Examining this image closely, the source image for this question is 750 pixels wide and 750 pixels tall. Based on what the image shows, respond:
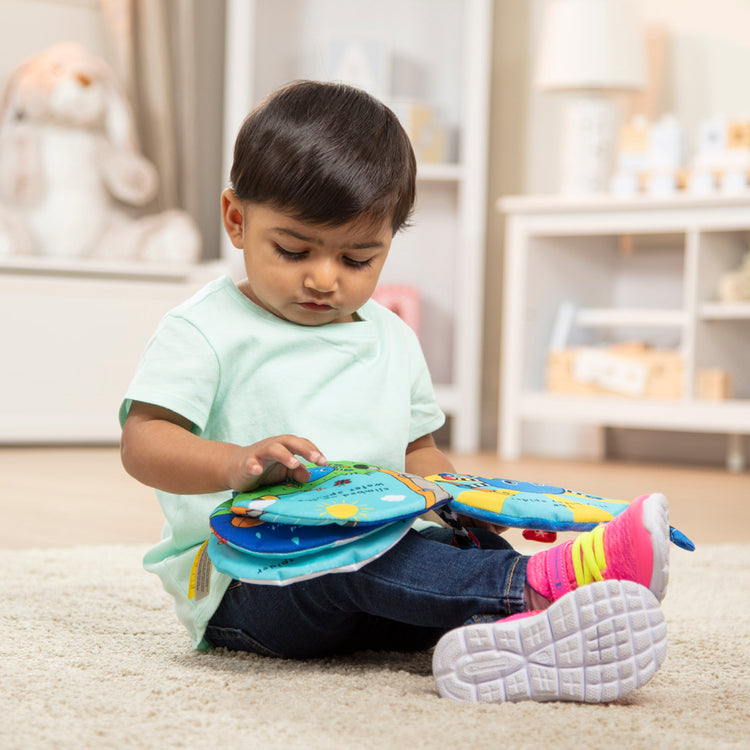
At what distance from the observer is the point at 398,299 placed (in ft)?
9.28

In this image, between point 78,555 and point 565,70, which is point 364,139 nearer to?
point 78,555

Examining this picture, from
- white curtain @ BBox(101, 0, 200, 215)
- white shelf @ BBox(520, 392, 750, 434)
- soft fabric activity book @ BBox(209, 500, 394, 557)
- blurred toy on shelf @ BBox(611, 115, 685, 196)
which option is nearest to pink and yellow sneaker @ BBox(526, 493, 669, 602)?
soft fabric activity book @ BBox(209, 500, 394, 557)

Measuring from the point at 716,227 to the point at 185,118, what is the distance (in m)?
1.39

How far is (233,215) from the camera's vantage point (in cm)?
84

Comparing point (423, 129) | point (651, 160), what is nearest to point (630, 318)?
point (651, 160)

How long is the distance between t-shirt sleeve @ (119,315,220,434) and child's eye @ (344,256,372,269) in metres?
0.12

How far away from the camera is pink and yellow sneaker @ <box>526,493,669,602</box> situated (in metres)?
0.66

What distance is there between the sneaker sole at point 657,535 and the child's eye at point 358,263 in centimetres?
27

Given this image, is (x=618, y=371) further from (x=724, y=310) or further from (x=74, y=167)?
(x=74, y=167)

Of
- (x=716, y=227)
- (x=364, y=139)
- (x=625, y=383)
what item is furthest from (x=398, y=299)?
(x=364, y=139)

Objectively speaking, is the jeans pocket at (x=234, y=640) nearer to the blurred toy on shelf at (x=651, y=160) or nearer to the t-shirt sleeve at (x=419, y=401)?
the t-shirt sleeve at (x=419, y=401)

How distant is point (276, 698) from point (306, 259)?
0.30m

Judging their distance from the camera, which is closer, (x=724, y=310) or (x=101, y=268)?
(x=724, y=310)

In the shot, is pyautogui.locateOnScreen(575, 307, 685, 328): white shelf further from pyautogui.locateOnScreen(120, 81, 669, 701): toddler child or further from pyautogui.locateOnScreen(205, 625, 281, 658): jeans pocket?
pyautogui.locateOnScreen(205, 625, 281, 658): jeans pocket
